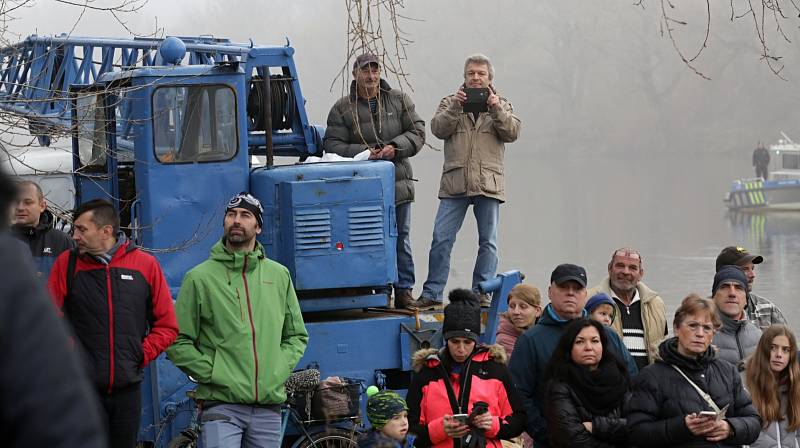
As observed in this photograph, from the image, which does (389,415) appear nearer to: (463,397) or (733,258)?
(463,397)

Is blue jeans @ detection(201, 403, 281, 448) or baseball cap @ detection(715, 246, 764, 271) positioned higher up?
baseball cap @ detection(715, 246, 764, 271)

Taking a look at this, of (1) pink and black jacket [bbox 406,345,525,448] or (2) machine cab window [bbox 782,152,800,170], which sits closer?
(1) pink and black jacket [bbox 406,345,525,448]

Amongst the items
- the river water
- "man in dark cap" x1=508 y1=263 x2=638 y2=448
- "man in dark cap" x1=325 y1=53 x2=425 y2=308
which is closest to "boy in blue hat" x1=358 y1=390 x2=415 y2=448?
"man in dark cap" x1=508 y1=263 x2=638 y2=448

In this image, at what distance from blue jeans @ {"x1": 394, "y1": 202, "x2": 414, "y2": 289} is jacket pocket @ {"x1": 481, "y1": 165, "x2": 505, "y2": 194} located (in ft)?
2.13

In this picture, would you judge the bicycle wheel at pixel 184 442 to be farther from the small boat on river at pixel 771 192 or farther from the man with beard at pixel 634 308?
the small boat on river at pixel 771 192

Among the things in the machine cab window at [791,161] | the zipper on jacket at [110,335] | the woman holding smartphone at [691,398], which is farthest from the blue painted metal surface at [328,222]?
the machine cab window at [791,161]

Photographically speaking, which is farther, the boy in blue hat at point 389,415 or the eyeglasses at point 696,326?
the eyeglasses at point 696,326

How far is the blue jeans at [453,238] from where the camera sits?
11.0m

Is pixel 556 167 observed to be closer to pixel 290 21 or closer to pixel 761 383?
pixel 290 21

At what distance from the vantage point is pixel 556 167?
10419 centimetres

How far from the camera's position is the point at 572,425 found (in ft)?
21.9

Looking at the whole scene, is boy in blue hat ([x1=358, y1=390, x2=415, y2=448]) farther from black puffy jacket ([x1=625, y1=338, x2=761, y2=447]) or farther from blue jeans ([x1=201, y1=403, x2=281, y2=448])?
black puffy jacket ([x1=625, y1=338, x2=761, y2=447])

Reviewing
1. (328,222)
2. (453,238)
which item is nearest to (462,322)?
(328,222)

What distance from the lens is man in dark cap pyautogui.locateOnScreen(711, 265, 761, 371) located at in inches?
321
